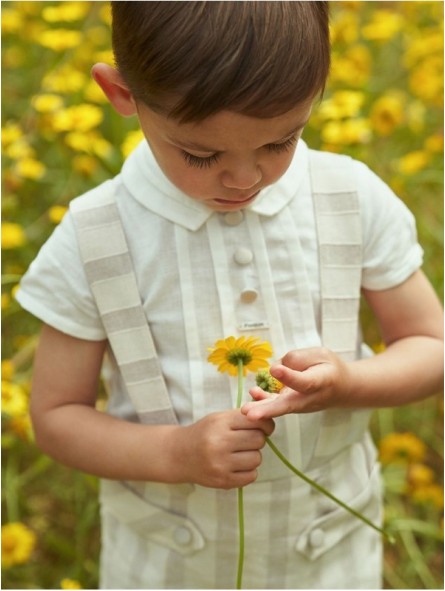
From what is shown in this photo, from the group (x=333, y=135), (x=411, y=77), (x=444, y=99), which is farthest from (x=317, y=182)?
(x=411, y=77)

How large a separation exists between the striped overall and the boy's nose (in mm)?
141

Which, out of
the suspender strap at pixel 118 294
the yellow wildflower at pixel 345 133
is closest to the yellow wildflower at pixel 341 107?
the yellow wildflower at pixel 345 133

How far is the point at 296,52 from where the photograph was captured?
619 mm

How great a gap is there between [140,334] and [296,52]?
29 cm

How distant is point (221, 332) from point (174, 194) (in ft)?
0.41

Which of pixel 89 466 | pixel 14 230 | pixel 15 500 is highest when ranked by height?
pixel 14 230

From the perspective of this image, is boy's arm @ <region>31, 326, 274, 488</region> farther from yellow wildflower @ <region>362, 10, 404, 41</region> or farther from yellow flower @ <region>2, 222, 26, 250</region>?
yellow wildflower @ <region>362, 10, 404, 41</region>

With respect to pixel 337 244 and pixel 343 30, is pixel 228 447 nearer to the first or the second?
pixel 337 244

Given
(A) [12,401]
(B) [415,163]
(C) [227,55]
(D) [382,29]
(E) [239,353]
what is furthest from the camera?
(D) [382,29]

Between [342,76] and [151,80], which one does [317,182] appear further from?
[342,76]

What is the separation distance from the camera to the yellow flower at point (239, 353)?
697 mm

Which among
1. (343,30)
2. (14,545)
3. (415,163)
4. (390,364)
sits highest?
(343,30)

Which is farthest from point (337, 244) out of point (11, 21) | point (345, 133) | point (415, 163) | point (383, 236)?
point (11, 21)

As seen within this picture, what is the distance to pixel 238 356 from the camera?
0.70 metres
